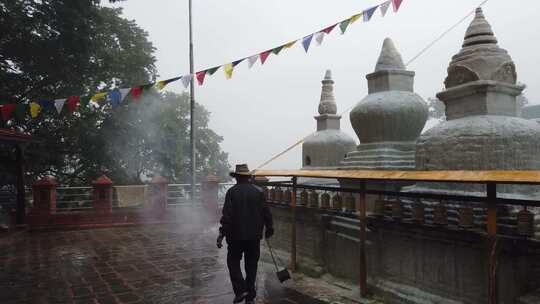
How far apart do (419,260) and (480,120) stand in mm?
2215

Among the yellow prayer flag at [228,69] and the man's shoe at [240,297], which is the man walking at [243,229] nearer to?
the man's shoe at [240,297]

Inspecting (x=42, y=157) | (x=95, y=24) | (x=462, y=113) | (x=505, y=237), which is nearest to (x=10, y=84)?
(x=42, y=157)

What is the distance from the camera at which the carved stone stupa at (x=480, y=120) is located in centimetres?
532

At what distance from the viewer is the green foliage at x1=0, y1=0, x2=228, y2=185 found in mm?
17422

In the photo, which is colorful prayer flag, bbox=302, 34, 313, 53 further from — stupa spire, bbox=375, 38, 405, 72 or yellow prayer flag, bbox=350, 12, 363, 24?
stupa spire, bbox=375, 38, 405, 72

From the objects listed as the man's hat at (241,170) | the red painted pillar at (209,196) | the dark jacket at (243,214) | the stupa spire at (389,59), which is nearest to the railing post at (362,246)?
the dark jacket at (243,214)

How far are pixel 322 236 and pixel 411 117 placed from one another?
3.10 m

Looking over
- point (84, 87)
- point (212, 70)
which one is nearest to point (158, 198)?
point (212, 70)

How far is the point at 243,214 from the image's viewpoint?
5.55 meters

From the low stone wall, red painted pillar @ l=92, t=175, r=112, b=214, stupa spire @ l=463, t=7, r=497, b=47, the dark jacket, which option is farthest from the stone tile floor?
stupa spire @ l=463, t=7, r=497, b=47

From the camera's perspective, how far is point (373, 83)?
8.77 m

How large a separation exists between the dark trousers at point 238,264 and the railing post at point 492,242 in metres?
2.96

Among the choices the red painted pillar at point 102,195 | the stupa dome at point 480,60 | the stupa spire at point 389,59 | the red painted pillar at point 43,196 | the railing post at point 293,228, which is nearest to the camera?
the stupa dome at point 480,60

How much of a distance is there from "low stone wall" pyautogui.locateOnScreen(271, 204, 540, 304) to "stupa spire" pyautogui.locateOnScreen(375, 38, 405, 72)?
368 cm
